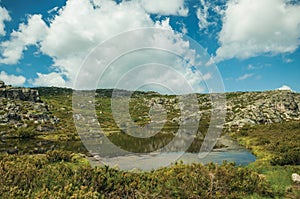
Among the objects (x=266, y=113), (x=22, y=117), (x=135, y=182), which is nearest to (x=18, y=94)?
(x=22, y=117)

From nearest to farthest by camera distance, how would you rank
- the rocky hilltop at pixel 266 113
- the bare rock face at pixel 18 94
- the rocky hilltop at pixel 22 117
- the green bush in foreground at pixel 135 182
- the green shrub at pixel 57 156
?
the green bush in foreground at pixel 135 182 → the green shrub at pixel 57 156 → the rocky hilltop at pixel 22 117 → the rocky hilltop at pixel 266 113 → the bare rock face at pixel 18 94

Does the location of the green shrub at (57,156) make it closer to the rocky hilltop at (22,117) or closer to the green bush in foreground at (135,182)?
the green bush in foreground at (135,182)

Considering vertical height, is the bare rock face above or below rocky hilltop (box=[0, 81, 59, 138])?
above

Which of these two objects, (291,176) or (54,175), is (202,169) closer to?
(291,176)

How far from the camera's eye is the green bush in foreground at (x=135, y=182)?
13781mm

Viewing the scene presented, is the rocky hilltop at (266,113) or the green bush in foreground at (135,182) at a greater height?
the rocky hilltop at (266,113)

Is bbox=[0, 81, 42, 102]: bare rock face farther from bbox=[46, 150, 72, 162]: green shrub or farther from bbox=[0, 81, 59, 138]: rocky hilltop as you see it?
bbox=[46, 150, 72, 162]: green shrub

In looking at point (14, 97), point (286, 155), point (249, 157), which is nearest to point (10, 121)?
point (14, 97)

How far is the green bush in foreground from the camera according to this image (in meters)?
13.8

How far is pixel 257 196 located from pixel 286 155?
11.5 meters

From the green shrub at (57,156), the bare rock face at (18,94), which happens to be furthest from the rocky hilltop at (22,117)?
the green shrub at (57,156)

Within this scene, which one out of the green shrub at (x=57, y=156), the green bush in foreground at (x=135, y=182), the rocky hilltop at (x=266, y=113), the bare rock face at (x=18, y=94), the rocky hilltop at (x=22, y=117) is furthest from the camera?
the bare rock face at (x=18, y=94)

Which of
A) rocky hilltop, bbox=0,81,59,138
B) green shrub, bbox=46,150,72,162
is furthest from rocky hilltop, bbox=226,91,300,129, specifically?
green shrub, bbox=46,150,72,162

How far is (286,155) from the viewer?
25.1m
